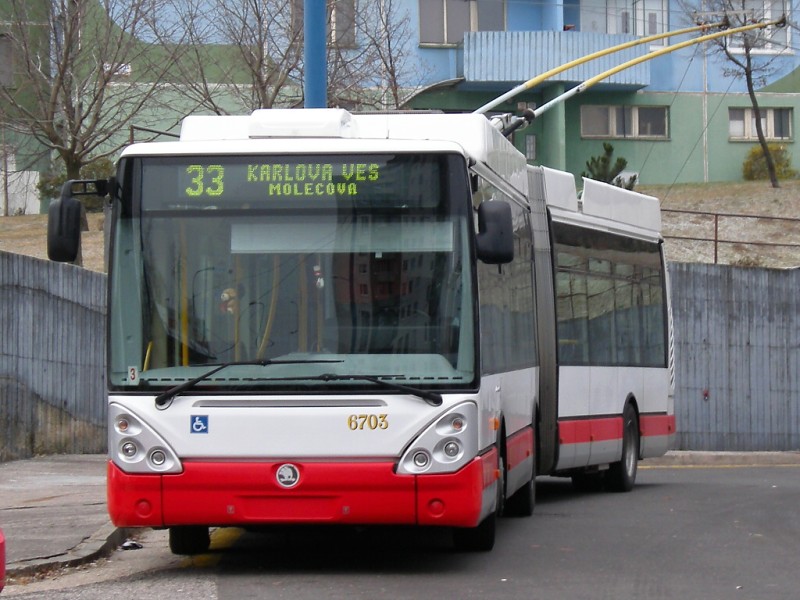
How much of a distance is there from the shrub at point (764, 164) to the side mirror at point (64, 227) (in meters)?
39.2

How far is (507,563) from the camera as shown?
1001 cm

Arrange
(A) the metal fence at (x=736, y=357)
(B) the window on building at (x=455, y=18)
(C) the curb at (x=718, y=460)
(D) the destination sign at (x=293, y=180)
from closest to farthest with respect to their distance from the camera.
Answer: (D) the destination sign at (x=293, y=180) → (C) the curb at (x=718, y=460) → (A) the metal fence at (x=736, y=357) → (B) the window on building at (x=455, y=18)

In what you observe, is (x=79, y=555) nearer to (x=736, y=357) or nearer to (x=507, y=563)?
(x=507, y=563)

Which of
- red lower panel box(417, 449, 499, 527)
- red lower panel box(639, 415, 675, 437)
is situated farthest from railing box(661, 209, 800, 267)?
red lower panel box(417, 449, 499, 527)

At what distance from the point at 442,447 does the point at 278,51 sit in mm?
24158

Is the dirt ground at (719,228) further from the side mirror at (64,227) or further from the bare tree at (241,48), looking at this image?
the side mirror at (64,227)

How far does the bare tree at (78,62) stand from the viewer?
1273 inches

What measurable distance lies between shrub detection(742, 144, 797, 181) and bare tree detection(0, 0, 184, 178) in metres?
20.5

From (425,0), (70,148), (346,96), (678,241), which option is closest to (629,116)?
(425,0)

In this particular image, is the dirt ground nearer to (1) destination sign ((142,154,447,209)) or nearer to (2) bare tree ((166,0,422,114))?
(2) bare tree ((166,0,422,114))

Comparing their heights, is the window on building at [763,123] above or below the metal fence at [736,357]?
above

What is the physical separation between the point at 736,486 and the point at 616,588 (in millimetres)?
8623

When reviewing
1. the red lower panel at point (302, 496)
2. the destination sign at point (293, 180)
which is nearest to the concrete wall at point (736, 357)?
the destination sign at point (293, 180)

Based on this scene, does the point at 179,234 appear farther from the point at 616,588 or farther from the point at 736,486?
the point at 736,486
